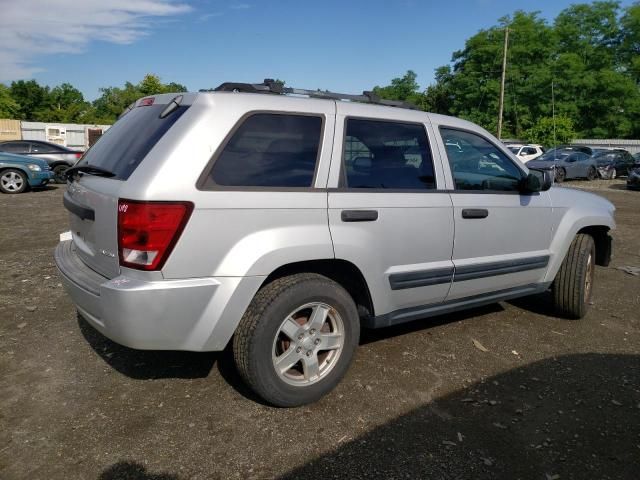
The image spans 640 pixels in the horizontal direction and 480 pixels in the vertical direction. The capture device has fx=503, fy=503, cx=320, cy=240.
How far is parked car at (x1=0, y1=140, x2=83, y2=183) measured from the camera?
14989 mm

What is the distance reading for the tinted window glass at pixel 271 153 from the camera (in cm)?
271

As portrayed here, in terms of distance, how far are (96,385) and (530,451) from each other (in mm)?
2638

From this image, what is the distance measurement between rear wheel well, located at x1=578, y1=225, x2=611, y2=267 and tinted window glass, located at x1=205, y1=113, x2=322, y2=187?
3158 mm

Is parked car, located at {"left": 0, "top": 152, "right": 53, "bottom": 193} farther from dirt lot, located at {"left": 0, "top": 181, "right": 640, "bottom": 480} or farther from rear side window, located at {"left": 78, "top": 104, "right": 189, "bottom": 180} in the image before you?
rear side window, located at {"left": 78, "top": 104, "right": 189, "bottom": 180}

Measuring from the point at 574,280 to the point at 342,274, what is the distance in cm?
245

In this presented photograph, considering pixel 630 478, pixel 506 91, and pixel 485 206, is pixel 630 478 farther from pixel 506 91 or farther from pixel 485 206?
pixel 506 91

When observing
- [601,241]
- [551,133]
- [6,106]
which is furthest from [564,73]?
[6,106]

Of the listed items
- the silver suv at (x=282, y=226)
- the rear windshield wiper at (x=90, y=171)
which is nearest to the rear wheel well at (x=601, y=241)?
the silver suv at (x=282, y=226)

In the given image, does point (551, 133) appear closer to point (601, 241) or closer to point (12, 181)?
point (12, 181)

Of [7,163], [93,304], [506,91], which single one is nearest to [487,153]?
[93,304]

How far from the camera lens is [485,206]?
372 centimetres

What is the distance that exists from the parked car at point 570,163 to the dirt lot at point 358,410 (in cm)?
1834

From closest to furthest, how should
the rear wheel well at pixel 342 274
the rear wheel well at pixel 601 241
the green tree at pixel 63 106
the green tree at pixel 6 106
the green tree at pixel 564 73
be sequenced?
the rear wheel well at pixel 342 274 < the rear wheel well at pixel 601 241 < the green tree at pixel 564 73 < the green tree at pixel 6 106 < the green tree at pixel 63 106

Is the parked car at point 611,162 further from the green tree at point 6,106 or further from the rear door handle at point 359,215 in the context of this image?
the green tree at point 6,106
